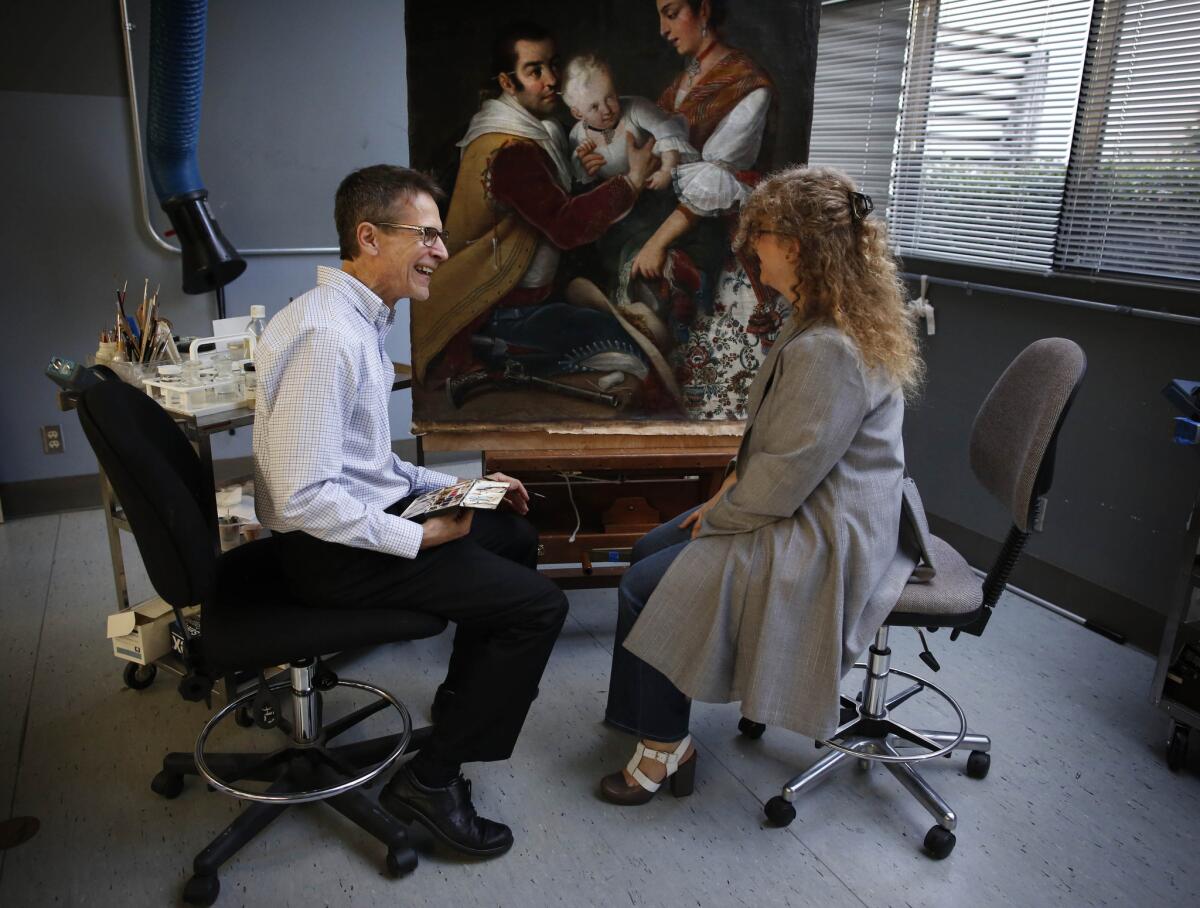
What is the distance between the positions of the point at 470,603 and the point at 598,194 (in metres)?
1.29

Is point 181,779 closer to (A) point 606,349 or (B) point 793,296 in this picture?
(A) point 606,349

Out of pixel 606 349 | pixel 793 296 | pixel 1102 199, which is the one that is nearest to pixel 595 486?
pixel 606 349

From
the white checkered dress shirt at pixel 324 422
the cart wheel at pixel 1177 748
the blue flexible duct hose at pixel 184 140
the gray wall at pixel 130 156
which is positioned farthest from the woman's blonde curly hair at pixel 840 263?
the gray wall at pixel 130 156

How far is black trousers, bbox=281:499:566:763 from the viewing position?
182 cm

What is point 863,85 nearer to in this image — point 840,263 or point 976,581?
point 840,263

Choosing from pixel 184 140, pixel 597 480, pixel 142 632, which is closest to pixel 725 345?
pixel 597 480

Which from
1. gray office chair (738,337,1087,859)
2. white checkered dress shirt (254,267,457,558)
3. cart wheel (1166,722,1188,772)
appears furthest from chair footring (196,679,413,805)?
cart wheel (1166,722,1188,772)

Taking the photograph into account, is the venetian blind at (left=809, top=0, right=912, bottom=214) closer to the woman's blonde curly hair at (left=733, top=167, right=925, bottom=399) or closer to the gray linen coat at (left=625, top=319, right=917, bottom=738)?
the woman's blonde curly hair at (left=733, top=167, right=925, bottom=399)

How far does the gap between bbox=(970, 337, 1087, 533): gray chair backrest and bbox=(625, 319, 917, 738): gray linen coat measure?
9.9 inches

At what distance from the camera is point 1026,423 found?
1.92m

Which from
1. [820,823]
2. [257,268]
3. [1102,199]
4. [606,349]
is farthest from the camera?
[257,268]

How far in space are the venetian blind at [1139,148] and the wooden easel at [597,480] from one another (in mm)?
1406

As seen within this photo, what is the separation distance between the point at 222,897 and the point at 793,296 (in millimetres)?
1679

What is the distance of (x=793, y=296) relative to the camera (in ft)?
6.40
